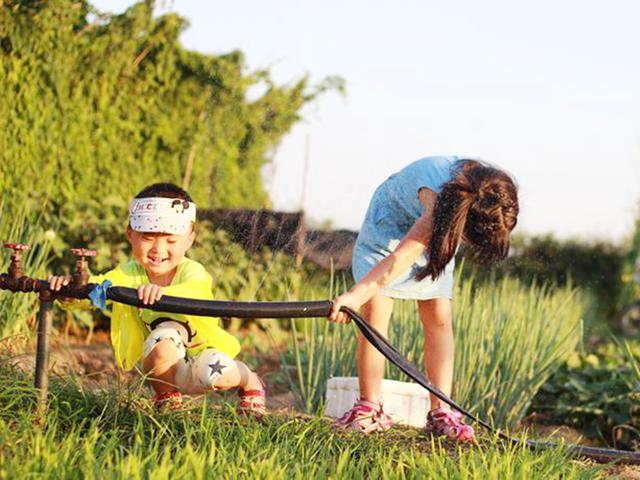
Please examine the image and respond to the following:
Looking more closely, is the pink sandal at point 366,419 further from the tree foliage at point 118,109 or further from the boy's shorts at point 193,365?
the tree foliage at point 118,109

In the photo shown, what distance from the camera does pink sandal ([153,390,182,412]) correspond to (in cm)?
308

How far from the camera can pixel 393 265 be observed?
3258 millimetres

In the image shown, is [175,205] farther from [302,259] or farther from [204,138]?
[204,138]

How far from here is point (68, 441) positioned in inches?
98.4

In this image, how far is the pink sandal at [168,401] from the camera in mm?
3084

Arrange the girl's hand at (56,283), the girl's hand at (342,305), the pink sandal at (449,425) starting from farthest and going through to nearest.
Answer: the pink sandal at (449,425)
the girl's hand at (342,305)
the girl's hand at (56,283)

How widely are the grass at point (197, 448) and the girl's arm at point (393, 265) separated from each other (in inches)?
16.0

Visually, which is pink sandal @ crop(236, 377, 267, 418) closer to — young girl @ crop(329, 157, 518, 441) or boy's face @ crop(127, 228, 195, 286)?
young girl @ crop(329, 157, 518, 441)

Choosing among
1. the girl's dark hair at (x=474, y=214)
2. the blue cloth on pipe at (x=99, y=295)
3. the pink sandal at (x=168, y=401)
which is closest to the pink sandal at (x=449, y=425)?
the girl's dark hair at (x=474, y=214)

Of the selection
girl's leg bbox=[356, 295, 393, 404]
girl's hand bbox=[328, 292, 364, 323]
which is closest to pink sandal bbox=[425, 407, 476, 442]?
girl's leg bbox=[356, 295, 393, 404]

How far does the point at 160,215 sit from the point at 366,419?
3.46 feet

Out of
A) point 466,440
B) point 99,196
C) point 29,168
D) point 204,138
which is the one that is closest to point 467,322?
point 466,440

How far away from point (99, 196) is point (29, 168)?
1.08 m

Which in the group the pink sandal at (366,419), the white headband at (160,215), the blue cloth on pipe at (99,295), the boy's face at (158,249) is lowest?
the pink sandal at (366,419)
